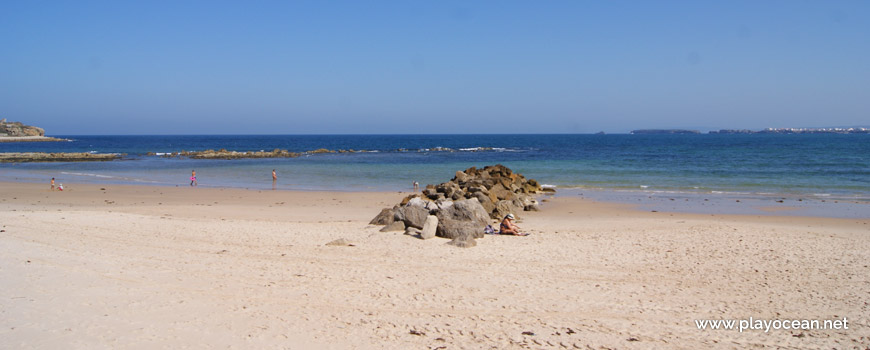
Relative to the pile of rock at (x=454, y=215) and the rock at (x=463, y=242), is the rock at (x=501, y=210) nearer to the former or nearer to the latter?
the pile of rock at (x=454, y=215)

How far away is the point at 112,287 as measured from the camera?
795 centimetres

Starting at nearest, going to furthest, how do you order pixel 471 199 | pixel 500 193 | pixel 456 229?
pixel 456 229, pixel 471 199, pixel 500 193

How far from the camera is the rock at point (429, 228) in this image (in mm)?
12670

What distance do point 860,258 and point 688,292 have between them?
492 cm

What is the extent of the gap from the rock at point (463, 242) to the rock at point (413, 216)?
1.51 m

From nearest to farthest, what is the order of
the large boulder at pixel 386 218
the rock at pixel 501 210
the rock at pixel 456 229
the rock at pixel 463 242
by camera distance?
the rock at pixel 463 242
the rock at pixel 456 229
the large boulder at pixel 386 218
the rock at pixel 501 210

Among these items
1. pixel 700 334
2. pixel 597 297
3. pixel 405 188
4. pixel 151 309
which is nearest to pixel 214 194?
pixel 405 188

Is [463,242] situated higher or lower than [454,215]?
lower

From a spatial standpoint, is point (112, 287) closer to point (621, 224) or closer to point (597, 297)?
point (597, 297)

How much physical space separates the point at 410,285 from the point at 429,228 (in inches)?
159

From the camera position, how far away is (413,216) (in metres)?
13.5

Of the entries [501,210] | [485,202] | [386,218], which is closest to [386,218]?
[386,218]

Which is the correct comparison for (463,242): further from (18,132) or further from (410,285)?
(18,132)

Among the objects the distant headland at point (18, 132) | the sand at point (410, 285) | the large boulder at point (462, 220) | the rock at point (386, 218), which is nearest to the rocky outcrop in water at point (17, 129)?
the distant headland at point (18, 132)
